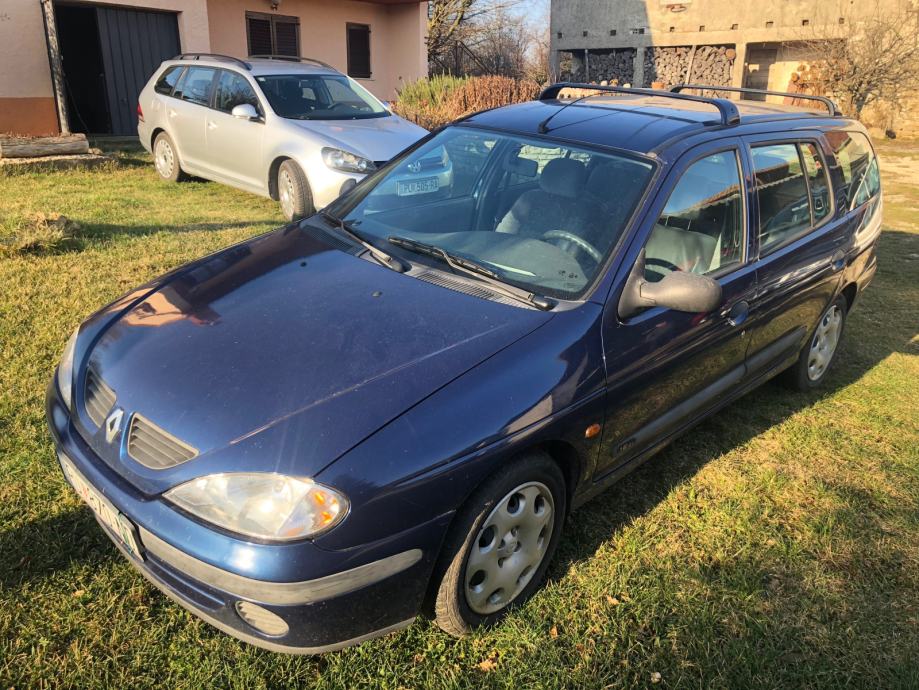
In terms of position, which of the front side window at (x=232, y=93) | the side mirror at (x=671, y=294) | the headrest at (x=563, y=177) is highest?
the front side window at (x=232, y=93)

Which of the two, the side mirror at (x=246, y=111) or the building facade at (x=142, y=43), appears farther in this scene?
the building facade at (x=142, y=43)

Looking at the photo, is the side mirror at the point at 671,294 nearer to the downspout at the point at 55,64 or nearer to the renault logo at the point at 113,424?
the renault logo at the point at 113,424

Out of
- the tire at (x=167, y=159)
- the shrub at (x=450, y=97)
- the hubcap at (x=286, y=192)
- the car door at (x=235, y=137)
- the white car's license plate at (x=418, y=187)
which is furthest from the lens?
the shrub at (x=450, y=97)

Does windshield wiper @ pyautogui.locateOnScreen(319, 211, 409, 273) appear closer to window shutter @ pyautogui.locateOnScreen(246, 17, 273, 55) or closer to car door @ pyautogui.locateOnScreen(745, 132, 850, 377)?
car door @ pyautogui.locateOnScreen(745, 132, 850, 377)

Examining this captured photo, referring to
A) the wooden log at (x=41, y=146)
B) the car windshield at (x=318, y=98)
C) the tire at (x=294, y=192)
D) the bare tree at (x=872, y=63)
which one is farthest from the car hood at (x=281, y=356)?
the bare tree at (x=872, y=63)

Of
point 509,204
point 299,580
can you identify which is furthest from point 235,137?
point 299,580

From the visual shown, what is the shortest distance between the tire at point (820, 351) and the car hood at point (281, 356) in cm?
261

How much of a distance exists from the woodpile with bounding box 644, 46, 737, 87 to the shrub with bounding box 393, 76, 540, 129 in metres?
15.0

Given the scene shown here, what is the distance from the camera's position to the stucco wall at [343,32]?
13.9m

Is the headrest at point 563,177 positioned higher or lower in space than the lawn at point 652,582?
higher

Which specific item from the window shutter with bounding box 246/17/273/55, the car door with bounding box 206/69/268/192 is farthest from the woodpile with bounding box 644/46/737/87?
the car door with bounding box 206/69/268/192

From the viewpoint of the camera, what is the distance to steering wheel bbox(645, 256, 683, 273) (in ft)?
9.59

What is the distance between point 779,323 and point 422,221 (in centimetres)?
197

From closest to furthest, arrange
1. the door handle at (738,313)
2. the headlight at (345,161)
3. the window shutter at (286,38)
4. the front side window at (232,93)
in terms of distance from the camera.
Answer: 1. the door handle at (738,313)
2. the headlight at (345,161)
3. the front side window at (232,93)
4. the window shutter at (286,38)
